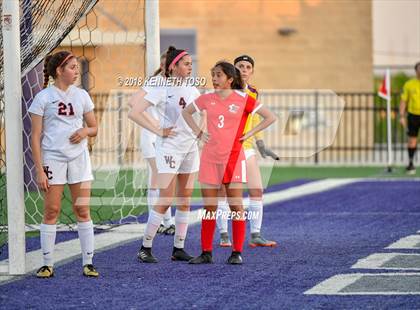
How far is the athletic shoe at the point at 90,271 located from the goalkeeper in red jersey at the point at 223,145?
1035mm

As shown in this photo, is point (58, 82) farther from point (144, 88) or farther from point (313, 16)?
point (313, 16)

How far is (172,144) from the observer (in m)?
10.3

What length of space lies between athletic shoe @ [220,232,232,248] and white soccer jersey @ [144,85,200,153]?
1324 mm

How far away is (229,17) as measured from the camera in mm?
29469

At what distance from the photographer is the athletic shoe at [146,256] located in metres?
10.1

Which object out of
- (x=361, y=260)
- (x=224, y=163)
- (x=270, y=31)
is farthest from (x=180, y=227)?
(x=270, y=31)

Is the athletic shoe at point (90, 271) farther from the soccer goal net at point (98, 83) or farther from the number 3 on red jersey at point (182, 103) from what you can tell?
the number 3 on red jersey at point (182, 103)

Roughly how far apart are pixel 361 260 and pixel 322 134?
1873 cm

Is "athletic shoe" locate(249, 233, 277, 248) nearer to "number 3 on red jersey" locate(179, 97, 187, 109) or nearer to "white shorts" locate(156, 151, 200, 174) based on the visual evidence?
"white shorts" locate(156, 151, 200, 174)

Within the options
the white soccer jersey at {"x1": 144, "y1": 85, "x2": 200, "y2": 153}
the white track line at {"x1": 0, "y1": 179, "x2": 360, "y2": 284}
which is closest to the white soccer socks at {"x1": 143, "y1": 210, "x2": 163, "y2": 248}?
the white soccer jersey at {"x1": 144, "y1": 85, "x2": 200, "y2": 153}

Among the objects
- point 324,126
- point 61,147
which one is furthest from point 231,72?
point 324,126

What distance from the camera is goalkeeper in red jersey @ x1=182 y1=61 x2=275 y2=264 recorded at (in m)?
10.0

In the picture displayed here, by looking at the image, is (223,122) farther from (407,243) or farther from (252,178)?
(407,243)

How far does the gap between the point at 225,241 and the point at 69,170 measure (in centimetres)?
265
